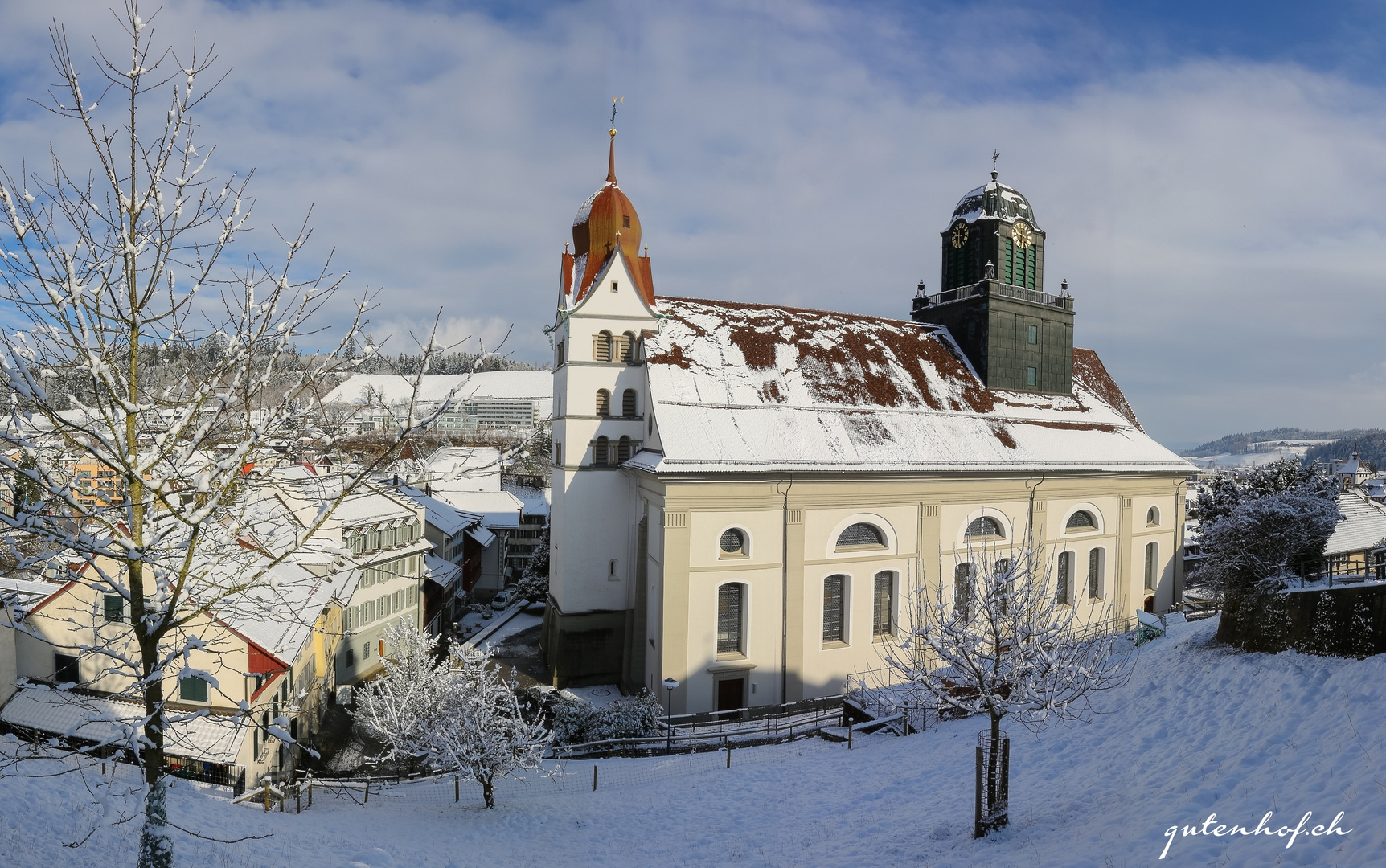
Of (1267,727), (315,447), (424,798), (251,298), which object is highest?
(251,298)

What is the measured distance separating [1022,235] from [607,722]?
27.3m

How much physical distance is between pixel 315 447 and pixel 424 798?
1342 cm

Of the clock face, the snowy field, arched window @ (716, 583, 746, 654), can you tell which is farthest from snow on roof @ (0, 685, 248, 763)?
the clock face

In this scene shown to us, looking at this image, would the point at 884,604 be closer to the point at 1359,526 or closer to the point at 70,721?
the point at 70,721

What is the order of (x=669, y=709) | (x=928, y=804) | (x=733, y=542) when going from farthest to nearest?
(x=733, y=542) < (x=669, y=709) < (x=928, y=804)

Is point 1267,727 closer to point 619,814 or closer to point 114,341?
point 619,814

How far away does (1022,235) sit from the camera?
3306cm

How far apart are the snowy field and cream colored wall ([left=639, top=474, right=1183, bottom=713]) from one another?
14.2 ft

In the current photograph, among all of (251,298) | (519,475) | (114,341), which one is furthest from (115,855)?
(519,475)

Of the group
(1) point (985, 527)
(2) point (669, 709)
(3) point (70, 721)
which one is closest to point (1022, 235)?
(1) point (985, 527)

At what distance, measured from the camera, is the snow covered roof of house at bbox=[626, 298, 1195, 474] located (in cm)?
2358

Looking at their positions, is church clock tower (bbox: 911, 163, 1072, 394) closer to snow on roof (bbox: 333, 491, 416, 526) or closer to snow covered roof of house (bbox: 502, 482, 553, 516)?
snow on roof (bbox: 333, 491, 416, 526)

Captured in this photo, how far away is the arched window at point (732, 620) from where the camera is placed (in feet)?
75.5

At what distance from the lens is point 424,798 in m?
17.7
